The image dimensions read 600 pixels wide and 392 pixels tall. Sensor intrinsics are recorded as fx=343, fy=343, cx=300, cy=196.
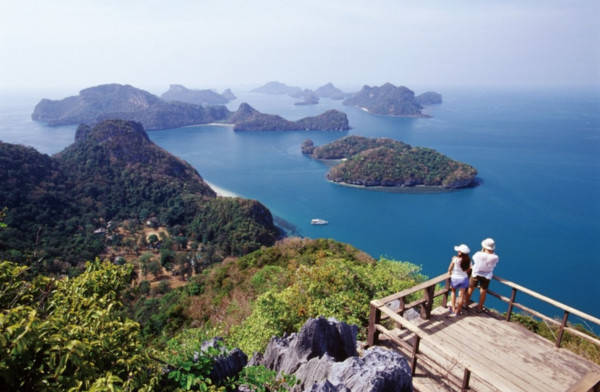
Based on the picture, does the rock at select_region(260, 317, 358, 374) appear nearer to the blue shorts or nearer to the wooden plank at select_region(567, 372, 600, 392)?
the blue shorts

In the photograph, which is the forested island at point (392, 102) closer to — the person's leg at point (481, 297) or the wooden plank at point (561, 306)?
the person's leg at point (481, 297)

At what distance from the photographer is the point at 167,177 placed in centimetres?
5847

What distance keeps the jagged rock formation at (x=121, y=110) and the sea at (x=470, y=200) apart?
26348 millimetres

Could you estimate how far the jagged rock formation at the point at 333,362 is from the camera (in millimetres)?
3986

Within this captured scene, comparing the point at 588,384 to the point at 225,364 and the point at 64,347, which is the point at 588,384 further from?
the point at 64,347

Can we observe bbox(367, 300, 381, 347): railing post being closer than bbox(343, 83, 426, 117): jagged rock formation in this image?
Yes

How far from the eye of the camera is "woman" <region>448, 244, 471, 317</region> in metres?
5.72

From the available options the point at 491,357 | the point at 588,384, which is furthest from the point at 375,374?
the point at 588,384

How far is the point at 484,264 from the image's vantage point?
5.74 m

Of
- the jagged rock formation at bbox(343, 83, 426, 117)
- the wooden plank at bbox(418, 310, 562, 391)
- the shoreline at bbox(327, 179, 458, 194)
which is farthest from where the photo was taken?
the jagged rock formation at bbox(343, 83, 426, 117)

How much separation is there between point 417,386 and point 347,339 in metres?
1.46

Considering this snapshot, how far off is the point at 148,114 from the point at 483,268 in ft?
502

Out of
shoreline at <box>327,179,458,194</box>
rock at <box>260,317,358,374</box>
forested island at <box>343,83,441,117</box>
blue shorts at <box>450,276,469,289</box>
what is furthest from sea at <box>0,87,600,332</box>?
forested island at <box>343,83,441,117</box>

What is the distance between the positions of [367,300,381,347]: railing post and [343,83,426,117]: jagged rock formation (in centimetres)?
15675
